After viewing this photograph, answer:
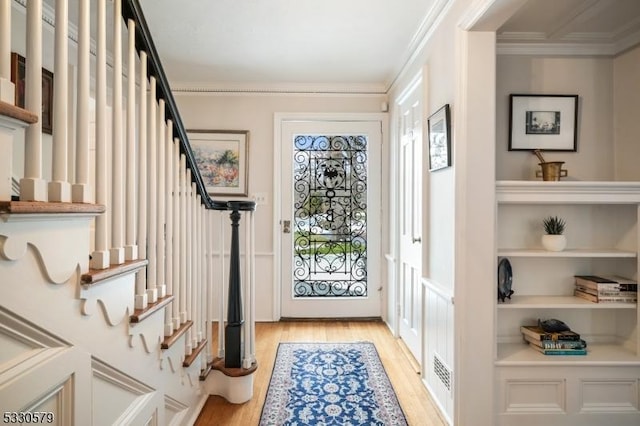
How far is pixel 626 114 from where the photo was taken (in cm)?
207

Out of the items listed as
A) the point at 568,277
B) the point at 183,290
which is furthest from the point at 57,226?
the point at 568,277

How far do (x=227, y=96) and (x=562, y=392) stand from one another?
3.64 meters

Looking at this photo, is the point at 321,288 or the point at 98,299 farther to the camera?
the point at 321,288

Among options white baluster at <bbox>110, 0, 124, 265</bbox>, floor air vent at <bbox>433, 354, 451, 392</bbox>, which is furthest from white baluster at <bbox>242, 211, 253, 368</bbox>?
floor air vent at <bbox>433, 354, 451, 392</bbox>

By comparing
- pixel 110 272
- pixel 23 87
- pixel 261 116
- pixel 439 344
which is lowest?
pixel 439 344

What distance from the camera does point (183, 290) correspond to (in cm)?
175

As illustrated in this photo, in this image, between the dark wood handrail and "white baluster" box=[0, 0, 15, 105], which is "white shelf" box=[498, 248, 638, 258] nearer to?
the dark wood handrail

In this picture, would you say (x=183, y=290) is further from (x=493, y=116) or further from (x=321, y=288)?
(x=321, y=288)

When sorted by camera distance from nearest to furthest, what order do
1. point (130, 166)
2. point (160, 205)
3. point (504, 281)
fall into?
point (130, 166) → point (160, 205) → point (504, 281)

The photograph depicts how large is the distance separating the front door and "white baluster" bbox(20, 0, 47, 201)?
294cm

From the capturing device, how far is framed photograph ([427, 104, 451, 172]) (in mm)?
2016

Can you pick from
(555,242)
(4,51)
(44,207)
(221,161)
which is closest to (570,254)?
(555,242)

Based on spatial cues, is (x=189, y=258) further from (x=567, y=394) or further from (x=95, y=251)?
(x=567, y=394)

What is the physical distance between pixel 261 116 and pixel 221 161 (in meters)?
0.63
